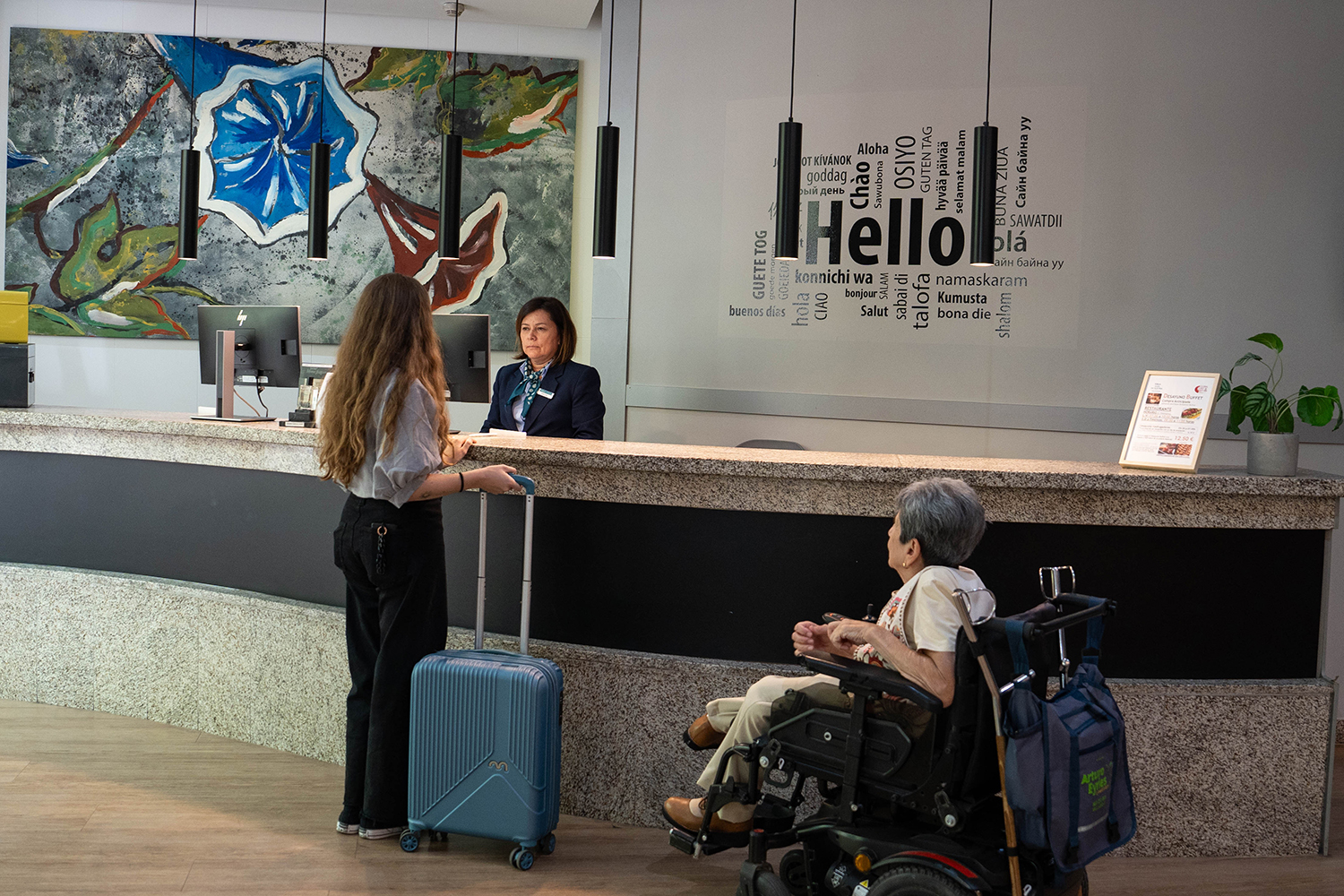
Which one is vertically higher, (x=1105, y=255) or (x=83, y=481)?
(x=1105, y=255)

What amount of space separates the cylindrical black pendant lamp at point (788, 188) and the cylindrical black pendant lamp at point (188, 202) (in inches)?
101

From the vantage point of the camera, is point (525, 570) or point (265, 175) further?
point (265, 175)

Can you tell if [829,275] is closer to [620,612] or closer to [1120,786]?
[620,612]

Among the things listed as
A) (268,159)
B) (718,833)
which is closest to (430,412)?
(718,833)

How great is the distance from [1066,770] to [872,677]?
41 centimetres

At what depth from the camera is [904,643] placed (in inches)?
90.3

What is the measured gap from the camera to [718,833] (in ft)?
8.58

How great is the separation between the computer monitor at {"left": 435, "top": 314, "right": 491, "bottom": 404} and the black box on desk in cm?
190

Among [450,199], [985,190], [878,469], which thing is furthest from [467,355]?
[985,190]

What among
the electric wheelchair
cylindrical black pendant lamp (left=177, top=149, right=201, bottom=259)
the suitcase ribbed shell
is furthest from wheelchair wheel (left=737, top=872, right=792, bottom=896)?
cylindrical black pendant lamp (left=177, top=149, right=201, bottom=259)

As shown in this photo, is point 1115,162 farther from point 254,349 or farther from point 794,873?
point 254,349

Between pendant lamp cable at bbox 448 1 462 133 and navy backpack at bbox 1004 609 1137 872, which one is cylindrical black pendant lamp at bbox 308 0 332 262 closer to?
pendant lamp cable at bbox 448 1 462 133

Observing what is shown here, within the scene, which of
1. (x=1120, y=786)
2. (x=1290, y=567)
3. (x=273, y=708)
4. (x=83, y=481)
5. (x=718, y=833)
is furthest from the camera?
(x=83, y=481)

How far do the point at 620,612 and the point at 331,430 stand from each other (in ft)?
3.40
